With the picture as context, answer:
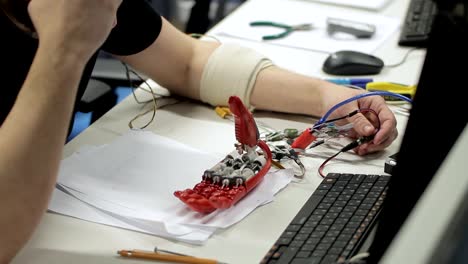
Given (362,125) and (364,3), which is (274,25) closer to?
(364,3)

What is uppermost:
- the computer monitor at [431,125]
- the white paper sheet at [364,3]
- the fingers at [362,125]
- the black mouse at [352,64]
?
the computer monitor at [431,125]

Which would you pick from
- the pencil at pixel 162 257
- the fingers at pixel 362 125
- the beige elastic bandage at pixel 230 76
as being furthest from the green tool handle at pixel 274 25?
the pencil at pixel 162 257

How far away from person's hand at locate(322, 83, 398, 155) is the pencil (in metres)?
0.43

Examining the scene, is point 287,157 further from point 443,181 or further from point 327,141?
point 443,181

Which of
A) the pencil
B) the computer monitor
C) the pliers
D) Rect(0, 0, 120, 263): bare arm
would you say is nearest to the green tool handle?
the pliers

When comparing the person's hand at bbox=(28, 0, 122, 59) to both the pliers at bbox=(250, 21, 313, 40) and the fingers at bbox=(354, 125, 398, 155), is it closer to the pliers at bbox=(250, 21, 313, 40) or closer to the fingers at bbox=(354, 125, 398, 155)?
the fingers at bbox=(354, 125, 398, 155)

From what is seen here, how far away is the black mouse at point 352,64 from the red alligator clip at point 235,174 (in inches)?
17.4

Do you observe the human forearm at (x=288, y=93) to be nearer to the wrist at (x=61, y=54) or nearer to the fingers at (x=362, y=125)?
the fingers at (x=362, y=125)

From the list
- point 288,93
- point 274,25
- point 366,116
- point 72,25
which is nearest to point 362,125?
point 366,116

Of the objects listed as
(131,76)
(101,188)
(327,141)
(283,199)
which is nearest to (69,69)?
(101,188)

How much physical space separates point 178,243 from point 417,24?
1053 millimetres

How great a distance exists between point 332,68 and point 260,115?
249 mm

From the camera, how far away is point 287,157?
1296 mm

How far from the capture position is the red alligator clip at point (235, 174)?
3.71 feet
